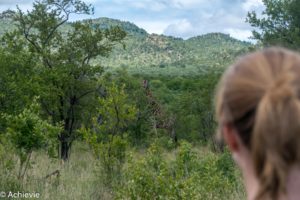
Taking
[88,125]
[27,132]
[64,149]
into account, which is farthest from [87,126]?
[27,132]

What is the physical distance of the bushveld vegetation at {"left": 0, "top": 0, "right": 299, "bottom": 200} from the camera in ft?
26.9

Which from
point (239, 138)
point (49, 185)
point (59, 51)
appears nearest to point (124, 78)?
point (59, 51)

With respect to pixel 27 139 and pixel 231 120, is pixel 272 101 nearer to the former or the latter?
pixel 231 120

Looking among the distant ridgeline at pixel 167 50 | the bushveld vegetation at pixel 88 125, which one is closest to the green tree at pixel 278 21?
the bushveld vegetation at pixel 88 125

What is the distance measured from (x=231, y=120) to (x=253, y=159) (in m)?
0.14

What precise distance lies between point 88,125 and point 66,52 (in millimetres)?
2060

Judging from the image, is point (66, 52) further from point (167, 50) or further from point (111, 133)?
point (167, 50)

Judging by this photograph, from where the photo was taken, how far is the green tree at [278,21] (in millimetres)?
17975

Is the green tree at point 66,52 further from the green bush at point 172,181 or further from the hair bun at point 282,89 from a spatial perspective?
the hair bun at point 282,89

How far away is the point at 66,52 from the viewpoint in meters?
14.6

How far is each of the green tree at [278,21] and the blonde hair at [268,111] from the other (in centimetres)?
1632

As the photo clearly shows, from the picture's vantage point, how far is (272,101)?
5.32 feet

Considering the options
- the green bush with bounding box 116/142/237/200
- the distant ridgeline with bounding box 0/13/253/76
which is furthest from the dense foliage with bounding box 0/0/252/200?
the distant ridgeline with bounding box 0/13/253/76

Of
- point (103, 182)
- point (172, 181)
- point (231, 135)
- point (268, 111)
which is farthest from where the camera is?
point (103, 182)
